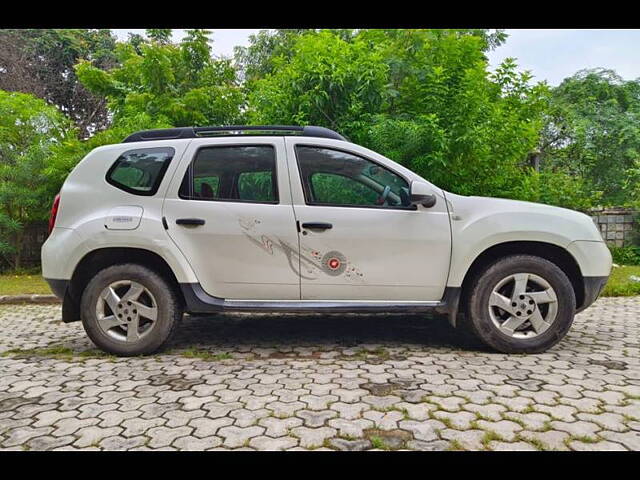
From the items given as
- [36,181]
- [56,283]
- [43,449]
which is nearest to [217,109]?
[36,181]

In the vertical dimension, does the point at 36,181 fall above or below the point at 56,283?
above

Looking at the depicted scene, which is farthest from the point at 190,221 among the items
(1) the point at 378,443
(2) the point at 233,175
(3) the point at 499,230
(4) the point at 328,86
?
(4) the point at 328,86

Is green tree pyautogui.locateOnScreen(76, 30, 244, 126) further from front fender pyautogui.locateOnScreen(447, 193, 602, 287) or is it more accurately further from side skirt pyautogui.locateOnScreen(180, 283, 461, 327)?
front fender pyautogui.locateOnScreen(447, 193, 602, 287)

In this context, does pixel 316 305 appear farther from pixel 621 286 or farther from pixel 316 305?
pixel 621 286

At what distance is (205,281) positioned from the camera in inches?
153

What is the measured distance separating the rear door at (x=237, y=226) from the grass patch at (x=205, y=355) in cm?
49

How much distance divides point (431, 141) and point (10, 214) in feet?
26.3

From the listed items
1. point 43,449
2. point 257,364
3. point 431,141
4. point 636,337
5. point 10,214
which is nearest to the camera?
point 43,449

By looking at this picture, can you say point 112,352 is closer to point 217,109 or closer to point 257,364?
point 257,364

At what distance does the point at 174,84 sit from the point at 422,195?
685 cm

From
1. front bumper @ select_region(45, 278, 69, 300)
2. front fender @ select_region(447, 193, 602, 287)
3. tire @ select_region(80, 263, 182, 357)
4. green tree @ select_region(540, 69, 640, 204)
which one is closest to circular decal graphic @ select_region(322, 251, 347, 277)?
front fender @ select_region(447, 193, 602, 287)

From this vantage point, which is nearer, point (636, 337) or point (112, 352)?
point (112, 352)

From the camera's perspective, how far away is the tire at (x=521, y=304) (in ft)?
12.3

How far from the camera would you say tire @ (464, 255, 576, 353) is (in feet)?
12.3
